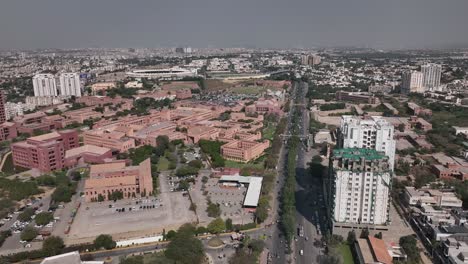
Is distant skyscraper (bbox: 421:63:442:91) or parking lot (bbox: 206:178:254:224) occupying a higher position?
distant skyscraper (bbox: 421:63:442:91)

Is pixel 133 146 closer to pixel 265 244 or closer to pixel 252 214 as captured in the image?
pixel 252 214

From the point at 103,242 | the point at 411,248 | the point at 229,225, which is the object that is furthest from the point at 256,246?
the point at 103,242

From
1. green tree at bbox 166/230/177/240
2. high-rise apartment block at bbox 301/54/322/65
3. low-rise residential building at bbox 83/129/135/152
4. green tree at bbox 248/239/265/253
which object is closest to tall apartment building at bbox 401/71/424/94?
high-rise apartment block at bbox 301/54/322/65

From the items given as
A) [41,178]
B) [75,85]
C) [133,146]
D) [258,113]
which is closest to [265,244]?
[41,178]

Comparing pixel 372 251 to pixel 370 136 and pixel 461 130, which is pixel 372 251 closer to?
pixel 370 136

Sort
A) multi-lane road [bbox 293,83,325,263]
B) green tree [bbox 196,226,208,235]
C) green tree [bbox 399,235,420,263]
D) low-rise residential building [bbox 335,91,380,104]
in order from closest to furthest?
green tree [bbox 399,235,420,263] < multi-lane road [bbox 293,83,325,263] < green tree [bbox 196,226,208,235] < low-rise residential building [bbox 335,91,380,104]

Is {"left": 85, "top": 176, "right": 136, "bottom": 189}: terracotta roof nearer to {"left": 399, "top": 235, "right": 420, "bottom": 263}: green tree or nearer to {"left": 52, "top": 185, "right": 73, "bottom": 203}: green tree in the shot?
{"left": 52, "top": 185, "right": 73, "bottom": 203}: green tree

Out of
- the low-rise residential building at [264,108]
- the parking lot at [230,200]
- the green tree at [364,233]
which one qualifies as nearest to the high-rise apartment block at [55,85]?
the low-rise residential building at [264,108]
